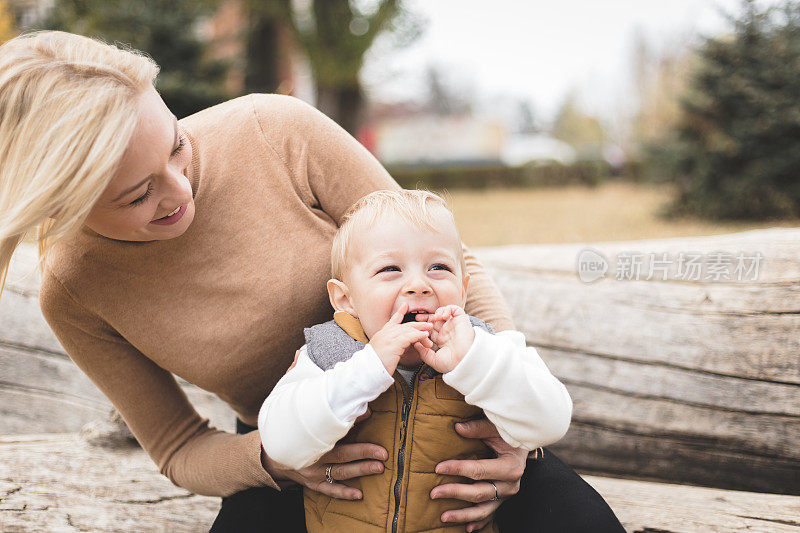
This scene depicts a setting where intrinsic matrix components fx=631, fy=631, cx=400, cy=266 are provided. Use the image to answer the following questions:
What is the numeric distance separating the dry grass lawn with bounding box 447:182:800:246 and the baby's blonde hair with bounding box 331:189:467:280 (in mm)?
6644

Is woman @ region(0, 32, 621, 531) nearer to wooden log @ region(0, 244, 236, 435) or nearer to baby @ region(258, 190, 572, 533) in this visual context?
baby @ region(258, 190, 572, 533)

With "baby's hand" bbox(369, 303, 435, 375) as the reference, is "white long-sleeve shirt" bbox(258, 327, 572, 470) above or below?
below

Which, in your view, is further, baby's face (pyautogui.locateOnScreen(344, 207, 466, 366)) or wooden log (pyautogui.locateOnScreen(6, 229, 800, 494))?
wooden log (pyautogui.locateOnScreen(6, 229, 800, 494))

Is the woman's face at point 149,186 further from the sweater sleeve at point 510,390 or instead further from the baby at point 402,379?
the sweater sleeve at point 510,390

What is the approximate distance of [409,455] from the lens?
1.46 m

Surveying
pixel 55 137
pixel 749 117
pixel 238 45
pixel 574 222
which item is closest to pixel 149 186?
pixel 55 137

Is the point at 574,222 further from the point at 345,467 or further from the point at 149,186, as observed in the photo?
the point at 149,186

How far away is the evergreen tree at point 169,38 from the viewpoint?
298 inches

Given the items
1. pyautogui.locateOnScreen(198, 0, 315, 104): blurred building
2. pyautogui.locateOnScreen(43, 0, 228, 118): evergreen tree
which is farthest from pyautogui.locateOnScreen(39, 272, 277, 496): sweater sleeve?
pyautogui.locateOnScreen(198, 0, 315, 104): blurred building

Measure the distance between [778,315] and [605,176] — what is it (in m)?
19.7

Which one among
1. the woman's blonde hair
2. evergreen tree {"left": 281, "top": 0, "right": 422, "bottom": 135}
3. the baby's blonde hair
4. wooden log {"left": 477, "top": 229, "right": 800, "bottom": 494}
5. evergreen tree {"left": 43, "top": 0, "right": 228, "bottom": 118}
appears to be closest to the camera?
the woman's blonde hair

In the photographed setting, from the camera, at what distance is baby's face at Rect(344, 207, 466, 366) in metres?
1.51

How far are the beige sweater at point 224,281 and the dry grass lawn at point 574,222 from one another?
6.62 meters

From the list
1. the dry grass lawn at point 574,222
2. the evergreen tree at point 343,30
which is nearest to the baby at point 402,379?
the dry grass lawn at point 574,222
